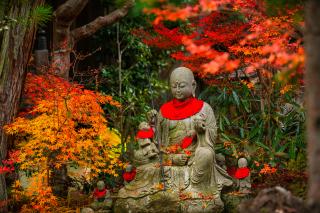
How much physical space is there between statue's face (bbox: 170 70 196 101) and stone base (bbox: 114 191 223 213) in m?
1.63

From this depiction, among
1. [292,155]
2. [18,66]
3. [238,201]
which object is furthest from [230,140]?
[18,66]

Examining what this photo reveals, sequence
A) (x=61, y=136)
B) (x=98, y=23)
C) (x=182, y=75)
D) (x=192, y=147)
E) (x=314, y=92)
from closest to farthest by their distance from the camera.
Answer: (x=314, y=92) < (x=192, y=147) < (x=182, y=75) < (x=61, y=136) < (x=98, y=23)

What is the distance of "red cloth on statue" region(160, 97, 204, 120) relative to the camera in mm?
9805

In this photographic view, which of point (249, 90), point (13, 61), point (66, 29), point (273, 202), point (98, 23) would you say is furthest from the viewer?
point (98, 23)

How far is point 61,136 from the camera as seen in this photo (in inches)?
384

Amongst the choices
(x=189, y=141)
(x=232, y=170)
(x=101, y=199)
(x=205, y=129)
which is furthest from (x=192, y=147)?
(x=101, y=199)

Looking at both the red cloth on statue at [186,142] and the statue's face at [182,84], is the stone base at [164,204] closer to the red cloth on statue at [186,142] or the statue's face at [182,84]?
the red cloth on statue at [186,142]

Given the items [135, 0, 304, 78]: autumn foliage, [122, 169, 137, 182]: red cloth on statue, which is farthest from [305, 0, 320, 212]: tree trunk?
[122, 169, 137, 182]: red cloth on statue

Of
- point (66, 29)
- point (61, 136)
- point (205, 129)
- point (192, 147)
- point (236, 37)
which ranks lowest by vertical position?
point (192, 147)

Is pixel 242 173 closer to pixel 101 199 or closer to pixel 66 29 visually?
pixel 101 199

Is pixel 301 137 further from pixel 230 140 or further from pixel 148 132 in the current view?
pixel 148 132

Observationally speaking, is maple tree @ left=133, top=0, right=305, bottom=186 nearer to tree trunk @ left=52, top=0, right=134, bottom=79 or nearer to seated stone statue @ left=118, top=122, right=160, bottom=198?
tree trunk @ left=52, top=0, right=134, bottom=79

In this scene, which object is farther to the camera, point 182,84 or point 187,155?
point 182,84

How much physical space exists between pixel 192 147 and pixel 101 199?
169 cm
